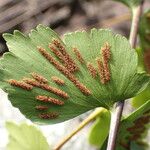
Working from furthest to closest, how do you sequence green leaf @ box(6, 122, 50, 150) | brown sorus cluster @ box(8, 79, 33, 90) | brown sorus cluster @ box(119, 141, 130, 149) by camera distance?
brown sorus cluster @ box(119, 141, 130, 149) < green leaf @ box(6, 122, 50, 150) < brown sorus cluster @ box(8, 79, 33, 90)

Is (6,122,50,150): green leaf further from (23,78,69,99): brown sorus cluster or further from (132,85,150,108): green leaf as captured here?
(132,85,150,108): green leaf

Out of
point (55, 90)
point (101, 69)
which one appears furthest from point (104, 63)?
→ point (55, 90)

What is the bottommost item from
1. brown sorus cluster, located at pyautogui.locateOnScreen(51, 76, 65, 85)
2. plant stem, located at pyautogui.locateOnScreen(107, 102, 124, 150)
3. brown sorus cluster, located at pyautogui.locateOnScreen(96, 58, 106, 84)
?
plant stem, located at pyautogui.locateOnScreen(107, 102, 124, 150)

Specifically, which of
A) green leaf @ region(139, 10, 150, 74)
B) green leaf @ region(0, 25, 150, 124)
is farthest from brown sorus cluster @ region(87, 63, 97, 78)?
green leaf @ region(139, 10, 150, 74)

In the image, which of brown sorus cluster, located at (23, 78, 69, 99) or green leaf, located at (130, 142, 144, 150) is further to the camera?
green leaf, located at (130, 142, 144, 150)

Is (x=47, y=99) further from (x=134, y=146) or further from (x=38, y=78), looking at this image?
(x=134, y=146)

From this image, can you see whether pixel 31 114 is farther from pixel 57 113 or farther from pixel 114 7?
pixel 114 7

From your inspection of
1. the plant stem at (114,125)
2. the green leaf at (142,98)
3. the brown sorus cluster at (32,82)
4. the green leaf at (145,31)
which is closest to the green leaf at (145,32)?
the green leaf at (145,31)
